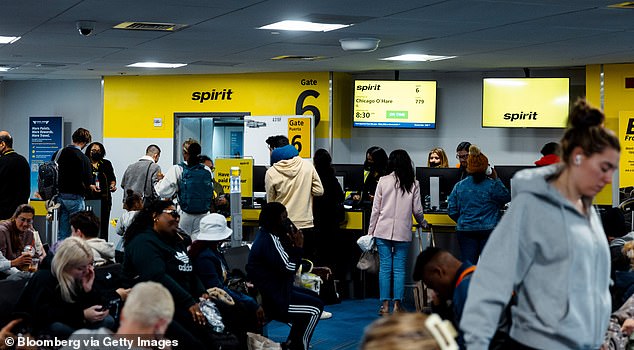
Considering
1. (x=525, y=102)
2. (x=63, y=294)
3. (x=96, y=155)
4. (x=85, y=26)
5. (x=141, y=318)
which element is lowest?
(x=63, y=294)

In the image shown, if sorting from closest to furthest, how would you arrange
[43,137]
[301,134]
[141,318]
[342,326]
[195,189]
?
[141,318]
[342,326]
[195,189]
[301,134]
[43,137]

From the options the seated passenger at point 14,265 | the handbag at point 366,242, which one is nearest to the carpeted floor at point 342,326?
the handbag at point 366,242

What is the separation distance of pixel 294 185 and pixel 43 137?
30.0 feet

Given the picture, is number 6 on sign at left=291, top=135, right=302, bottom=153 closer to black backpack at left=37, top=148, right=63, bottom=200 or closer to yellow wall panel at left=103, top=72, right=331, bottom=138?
yellow wall panel at left=103, top=72, right=331, bottom=138

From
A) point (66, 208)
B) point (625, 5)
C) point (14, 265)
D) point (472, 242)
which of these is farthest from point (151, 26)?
point (625, 5)

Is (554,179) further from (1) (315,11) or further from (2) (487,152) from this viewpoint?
(2) (487,152)

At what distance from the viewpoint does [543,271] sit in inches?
105

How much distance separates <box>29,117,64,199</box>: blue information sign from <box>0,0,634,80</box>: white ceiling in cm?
304

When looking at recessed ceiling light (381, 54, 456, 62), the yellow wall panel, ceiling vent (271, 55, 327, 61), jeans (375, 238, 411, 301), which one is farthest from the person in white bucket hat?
the yellow wall panel

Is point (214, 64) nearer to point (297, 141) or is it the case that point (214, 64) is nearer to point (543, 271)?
point (297, 141)

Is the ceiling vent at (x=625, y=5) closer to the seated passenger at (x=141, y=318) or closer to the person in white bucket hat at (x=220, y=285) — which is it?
the person in white bucket hat at (x=220, y=285)

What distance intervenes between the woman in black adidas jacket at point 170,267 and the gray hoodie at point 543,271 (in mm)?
2792

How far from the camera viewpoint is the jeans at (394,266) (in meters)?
8.52

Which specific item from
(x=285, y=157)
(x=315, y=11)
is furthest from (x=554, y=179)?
(x=285, y=157)
